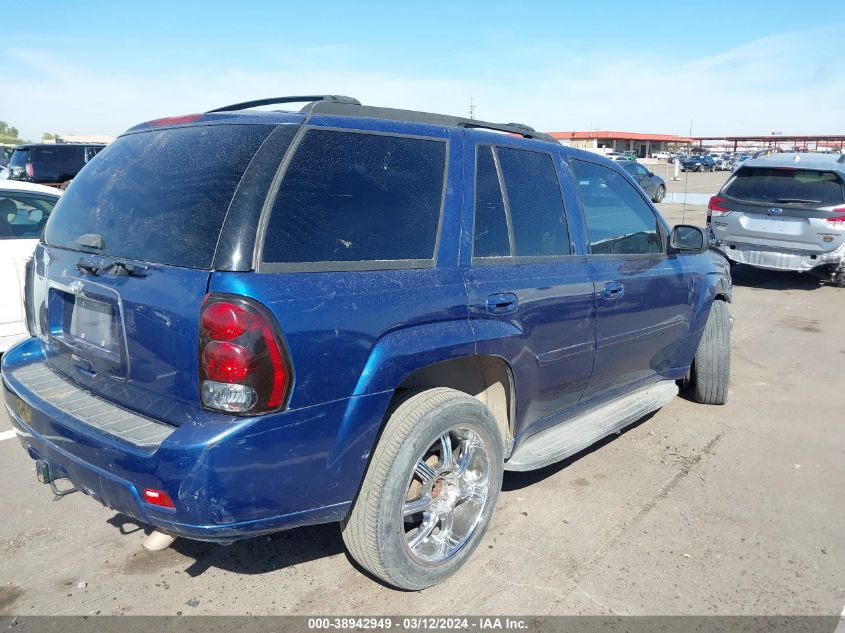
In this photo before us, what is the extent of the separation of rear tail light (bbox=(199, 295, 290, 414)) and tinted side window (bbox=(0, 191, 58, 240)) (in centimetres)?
396

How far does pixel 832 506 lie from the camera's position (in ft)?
12.5

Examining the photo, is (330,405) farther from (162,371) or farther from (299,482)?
(162,371)

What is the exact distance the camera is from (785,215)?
9.34 metres

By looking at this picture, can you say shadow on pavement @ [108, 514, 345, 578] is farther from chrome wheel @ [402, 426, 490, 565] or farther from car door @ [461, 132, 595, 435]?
car door @ [461, 132, 595, 435]

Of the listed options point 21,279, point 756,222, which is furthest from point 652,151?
point 21,279

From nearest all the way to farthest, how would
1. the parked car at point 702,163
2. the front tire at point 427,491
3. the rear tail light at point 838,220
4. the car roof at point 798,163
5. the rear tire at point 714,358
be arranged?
the front tire at point 427,491 < the rear tire at point 714,358 < the rear tail light at point 838,220 < the car roof at point 798,163 < the parked car at point 702,163

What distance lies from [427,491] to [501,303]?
0.87m

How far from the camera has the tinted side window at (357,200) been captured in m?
2.50

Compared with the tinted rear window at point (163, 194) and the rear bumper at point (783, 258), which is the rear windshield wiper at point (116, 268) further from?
the rear bumper at point (783, 258)

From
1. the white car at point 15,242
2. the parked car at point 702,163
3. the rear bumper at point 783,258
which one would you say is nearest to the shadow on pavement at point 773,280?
the rear bumper at point 783,258

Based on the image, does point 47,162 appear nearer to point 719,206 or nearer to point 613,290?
point 719,206

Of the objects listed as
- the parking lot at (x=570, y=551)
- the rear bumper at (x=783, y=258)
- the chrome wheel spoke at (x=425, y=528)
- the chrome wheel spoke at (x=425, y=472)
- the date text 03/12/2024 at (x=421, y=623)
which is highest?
the rear bumper at (x=783, y=258)

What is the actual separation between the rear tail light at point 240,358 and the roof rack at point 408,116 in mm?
959

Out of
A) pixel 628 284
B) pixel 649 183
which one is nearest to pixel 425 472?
pixel 628 284
